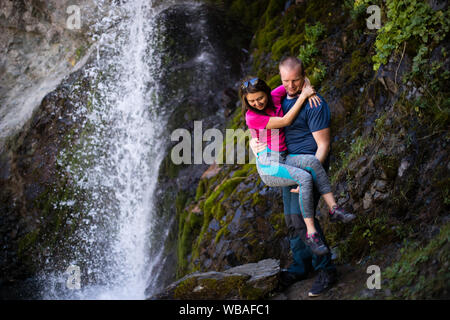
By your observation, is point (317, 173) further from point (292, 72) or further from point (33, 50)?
point (33, 50)

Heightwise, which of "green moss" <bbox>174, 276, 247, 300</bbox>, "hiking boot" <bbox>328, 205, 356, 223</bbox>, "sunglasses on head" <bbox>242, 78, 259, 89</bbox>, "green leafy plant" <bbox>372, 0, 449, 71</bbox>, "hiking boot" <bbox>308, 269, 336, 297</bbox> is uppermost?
"green leafy plant" <bbox>372, 0, 449, 71</bbox>

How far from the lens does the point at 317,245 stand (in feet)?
11.2

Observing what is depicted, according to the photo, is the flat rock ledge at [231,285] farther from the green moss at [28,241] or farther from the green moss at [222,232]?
the green moss at [28,241]

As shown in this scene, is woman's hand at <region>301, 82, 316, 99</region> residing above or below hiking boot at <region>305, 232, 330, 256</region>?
above

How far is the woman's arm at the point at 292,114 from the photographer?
339cm

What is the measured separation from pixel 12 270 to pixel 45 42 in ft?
24.4

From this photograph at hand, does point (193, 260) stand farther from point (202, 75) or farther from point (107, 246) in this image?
point (202, 75)

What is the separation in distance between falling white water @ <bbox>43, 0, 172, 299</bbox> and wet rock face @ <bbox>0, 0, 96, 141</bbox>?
1.17 metres

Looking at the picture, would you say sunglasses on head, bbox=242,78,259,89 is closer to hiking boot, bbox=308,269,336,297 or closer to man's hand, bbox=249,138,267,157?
man's hand, bbox=249,138,267,157

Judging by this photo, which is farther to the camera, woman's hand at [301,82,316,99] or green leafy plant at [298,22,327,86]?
green leafy plant at [298,22,327,86]

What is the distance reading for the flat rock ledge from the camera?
13.4 feet

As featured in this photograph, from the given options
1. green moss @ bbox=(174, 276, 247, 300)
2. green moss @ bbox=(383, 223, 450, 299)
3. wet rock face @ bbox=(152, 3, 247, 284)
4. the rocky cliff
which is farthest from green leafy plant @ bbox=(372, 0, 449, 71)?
wet rock face @ bbox=(152, 3, 247, 284)

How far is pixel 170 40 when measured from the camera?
1080 centimetres

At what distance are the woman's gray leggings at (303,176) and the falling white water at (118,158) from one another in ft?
21.7
